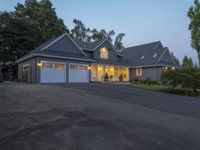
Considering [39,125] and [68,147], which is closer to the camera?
[68,147]

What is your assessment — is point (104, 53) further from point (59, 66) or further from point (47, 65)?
point (47, 65)

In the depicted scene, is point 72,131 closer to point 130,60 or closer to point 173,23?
point 130,60

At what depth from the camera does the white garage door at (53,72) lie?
701 inches

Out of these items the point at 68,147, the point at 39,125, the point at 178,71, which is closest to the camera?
the point at 68,147

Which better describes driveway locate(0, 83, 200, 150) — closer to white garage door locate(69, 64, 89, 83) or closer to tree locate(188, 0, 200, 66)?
white garage door locate(69, 64, 89, 83)

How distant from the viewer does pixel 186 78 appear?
14500 millimetres

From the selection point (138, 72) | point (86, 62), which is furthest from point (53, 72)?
point (138, 72)

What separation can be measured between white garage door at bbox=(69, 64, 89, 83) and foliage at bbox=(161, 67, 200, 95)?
31.3ft

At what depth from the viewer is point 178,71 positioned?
15.6 m

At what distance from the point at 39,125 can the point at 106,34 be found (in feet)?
172

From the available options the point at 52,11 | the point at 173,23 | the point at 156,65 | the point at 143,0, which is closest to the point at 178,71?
the point at 156,65

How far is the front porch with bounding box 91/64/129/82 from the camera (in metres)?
24.6

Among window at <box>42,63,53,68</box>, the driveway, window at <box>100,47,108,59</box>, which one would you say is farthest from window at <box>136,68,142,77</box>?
the driveway

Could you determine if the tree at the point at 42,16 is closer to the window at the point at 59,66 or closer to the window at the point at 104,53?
the window at the point at 104,53
